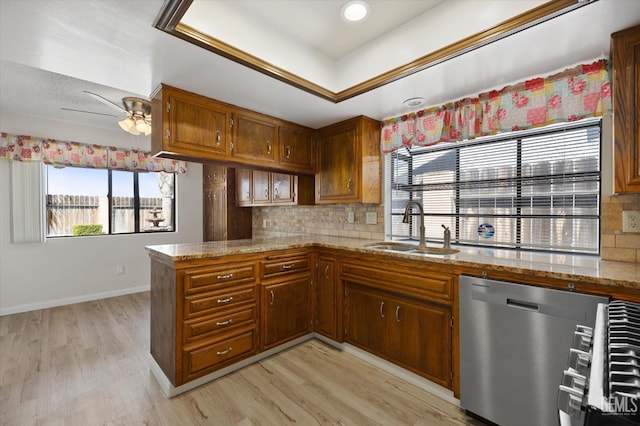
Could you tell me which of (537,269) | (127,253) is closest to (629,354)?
(537,269)

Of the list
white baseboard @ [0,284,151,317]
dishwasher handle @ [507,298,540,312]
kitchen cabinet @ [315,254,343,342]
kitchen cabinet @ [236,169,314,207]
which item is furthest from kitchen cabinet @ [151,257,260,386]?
white baseboard @ [0,284,151,317]

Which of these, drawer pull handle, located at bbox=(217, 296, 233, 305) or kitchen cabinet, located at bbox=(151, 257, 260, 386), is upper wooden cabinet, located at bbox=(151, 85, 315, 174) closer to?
kitchen cabinet, located at bbox=(151, 257, 260, 386)

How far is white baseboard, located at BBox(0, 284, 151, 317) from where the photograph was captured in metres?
3.52

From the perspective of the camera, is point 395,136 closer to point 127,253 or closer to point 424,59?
point 424,59

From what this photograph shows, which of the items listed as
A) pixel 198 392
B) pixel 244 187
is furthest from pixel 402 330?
pixel 244 187

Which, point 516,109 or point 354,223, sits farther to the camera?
point 354,223

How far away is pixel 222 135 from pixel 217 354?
1759mm

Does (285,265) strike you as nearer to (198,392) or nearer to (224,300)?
(224,300)

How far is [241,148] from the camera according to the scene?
2.60 meters

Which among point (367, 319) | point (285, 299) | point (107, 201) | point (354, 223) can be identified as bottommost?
point (367, 319)

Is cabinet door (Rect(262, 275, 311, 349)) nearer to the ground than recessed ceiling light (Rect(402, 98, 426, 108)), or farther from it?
nearer to the ground

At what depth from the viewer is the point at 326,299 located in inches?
106

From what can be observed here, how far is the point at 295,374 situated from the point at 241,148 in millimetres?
1952

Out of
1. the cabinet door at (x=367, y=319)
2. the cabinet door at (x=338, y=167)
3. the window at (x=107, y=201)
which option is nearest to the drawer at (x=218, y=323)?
the cabinet door at (x=367, y=319)
